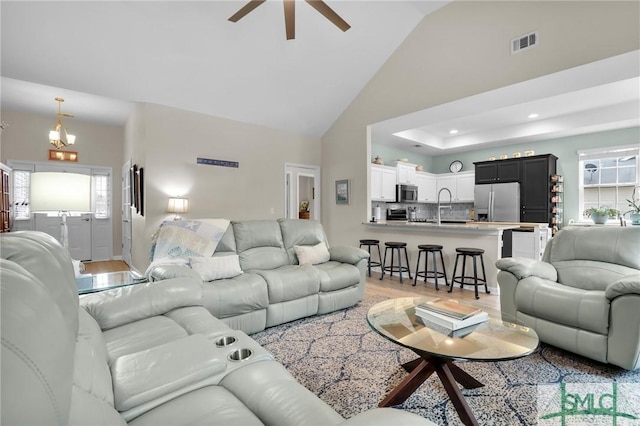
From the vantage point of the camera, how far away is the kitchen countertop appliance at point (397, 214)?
6948 millimetres

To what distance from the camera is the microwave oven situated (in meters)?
7.00

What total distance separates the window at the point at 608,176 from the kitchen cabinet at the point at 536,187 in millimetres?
589

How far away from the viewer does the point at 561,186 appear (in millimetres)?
6336

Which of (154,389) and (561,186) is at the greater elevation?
(561,186)

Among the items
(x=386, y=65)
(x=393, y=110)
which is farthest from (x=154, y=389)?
(x=386, y=65)

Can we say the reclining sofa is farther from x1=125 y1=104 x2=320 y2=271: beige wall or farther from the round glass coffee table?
x1=125 y1=104 x2=320 y2=271: beige wall

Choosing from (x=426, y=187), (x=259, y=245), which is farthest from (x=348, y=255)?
(x=426, y=187)

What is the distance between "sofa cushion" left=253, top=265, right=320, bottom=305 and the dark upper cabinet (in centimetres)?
557

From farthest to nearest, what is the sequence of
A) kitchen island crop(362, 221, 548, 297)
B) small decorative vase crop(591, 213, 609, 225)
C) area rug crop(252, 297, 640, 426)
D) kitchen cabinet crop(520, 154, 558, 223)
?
kitchen cabinet crop(520, 154, 558, 223) < small decorative vase crop(591, 213, 609, 225) < kitchen island crop(362, 221, 548, 297) < area rug crop(252, 297, 640, 426)

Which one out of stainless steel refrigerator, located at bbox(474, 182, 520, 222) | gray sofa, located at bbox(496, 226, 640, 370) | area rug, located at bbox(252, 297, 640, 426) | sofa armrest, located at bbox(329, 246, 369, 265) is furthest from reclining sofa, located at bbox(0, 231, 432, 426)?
stainless steel refrigerator, located at bbox(474, 182, 520, 222)

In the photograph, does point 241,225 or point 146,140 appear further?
point 146,140

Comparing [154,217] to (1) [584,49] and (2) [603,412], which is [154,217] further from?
(1) [584,49]

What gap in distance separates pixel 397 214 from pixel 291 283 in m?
4.63

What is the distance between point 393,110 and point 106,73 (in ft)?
13.8
